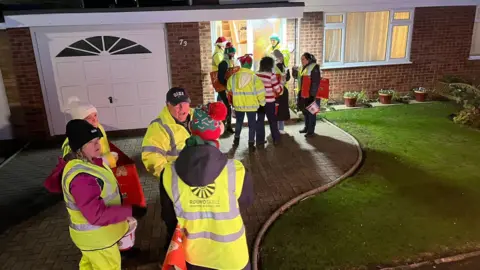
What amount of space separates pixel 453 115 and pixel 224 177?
9.40 meters

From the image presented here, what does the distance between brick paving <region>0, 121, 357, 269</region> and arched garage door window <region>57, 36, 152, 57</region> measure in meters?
2.05

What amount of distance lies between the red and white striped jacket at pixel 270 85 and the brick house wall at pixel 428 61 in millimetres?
3861

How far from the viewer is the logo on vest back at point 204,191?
2.64 m

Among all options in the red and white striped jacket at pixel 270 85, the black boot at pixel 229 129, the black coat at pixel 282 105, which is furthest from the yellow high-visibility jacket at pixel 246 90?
the black boot at pixel 229 129

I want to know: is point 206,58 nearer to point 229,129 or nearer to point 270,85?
point 229,129

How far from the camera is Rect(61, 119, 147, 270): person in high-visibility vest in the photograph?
302 cm

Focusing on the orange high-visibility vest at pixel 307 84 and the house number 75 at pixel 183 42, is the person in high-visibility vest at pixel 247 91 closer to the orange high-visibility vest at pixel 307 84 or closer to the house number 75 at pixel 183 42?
the orange high-visibility vest at pixel 307 84

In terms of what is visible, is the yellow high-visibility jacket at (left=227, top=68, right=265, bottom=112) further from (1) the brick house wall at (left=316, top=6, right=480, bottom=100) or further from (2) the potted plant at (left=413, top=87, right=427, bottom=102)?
(2) the potted plant at (left=413, top=87, right=427, bottom=102)

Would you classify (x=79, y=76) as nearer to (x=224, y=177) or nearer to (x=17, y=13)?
(x=17, y=13)

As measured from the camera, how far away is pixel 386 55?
11.7 m

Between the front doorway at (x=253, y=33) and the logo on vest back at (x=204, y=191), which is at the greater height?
the front doorway at (x=253, y=33)

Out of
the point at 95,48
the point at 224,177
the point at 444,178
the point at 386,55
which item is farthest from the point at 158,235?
the point at 386,55

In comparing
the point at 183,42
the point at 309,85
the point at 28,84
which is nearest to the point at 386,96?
the point at 309,85

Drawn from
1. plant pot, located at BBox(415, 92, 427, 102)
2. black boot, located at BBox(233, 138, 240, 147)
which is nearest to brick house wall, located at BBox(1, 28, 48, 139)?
black boot, located at BBox(233, 138, 240, 147)
